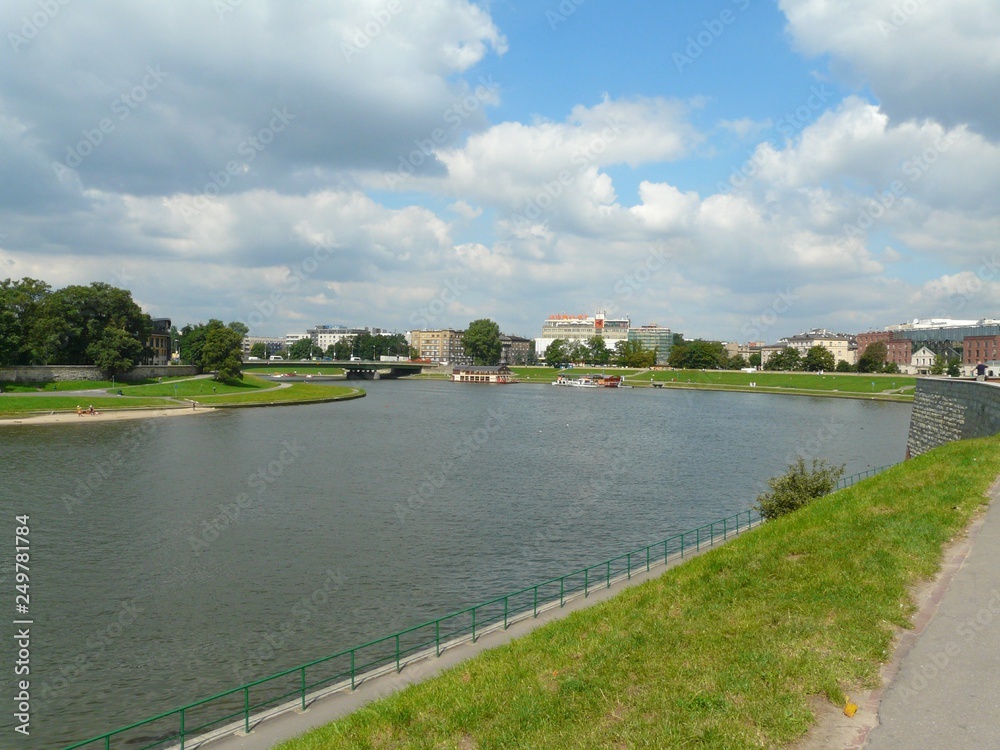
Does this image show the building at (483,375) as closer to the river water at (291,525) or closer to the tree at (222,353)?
the tree at (222,353)

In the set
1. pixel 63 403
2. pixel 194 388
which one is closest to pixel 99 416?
pixel 63 403

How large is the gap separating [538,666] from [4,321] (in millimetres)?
86820

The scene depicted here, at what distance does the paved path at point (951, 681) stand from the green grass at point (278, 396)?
282 ft

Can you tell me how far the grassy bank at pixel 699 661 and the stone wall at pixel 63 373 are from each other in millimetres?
89668

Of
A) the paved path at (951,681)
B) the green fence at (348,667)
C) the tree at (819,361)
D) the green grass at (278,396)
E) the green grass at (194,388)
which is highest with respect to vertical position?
the tree at (819,361)

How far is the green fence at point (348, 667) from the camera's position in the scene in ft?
42.4

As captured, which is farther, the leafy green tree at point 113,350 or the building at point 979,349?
the building at point 979,349

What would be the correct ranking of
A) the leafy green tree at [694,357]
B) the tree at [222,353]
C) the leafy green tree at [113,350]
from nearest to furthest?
the leafy green tree at [113,350] < the tree at [222,353] < the leafy green tree at [694,357]

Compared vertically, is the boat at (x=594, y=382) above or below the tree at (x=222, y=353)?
below

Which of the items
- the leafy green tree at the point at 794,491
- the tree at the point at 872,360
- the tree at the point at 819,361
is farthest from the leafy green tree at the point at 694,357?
the leafy green tree at the point at 794,491

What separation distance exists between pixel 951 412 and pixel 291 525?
37.9 metres

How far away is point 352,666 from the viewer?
13.1m

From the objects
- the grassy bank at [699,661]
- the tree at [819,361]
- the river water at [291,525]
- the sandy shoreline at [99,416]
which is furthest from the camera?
the tree at [819,361]

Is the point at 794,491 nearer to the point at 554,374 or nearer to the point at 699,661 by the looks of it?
the point at 699,661
